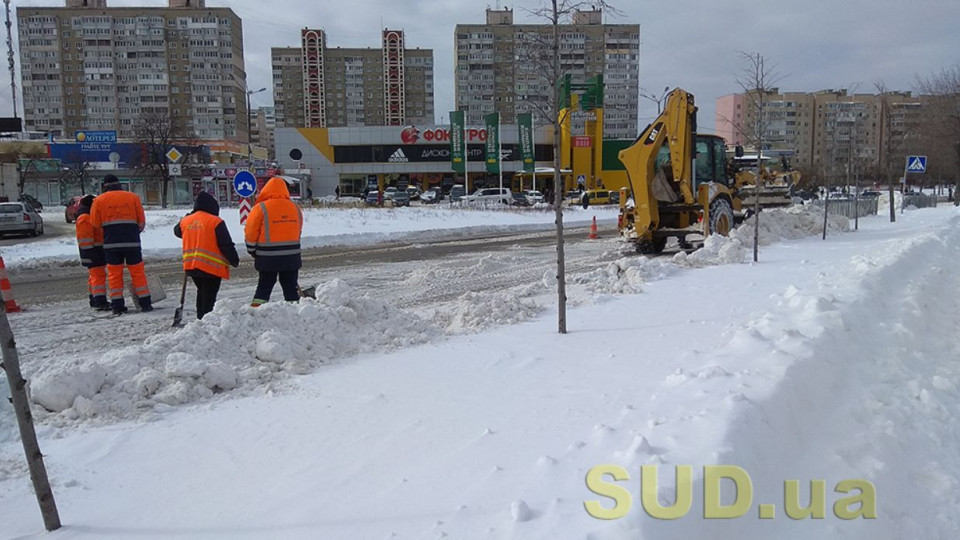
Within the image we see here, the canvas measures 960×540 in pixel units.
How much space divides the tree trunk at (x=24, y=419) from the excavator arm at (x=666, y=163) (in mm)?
13955

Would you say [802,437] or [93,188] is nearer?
[802,437]

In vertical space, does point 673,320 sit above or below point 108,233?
below

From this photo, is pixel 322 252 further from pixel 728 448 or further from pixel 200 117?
pixel 200 117

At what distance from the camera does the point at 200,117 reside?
94312mm

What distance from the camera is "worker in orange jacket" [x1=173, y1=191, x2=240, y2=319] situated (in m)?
7.59

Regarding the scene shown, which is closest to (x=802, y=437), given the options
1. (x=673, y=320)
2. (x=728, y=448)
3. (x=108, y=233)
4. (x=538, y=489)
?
(x=728, y=448)

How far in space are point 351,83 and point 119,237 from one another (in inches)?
4212

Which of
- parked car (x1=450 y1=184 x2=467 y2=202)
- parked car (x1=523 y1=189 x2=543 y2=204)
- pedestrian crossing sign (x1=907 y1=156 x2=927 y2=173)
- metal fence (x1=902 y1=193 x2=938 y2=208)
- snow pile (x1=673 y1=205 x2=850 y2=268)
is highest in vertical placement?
pedestrian crossing sign (x1=907 y1=156 x2=927 y2=173)

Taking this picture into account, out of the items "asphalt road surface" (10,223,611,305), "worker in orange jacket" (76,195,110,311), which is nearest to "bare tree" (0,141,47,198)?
"asphalt road surface" (10,223,611,305)

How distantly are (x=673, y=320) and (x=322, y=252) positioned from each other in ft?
42.0

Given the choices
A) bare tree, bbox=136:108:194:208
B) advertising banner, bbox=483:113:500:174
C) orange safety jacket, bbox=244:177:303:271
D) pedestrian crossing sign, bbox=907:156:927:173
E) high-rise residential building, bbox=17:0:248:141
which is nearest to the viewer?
orange safety jacket, bbox=244:177:303:271

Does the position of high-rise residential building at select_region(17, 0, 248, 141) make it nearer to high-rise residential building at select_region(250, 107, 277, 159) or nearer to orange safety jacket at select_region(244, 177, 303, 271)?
high-rise residential building at select_region(250, 107, 277, 159)

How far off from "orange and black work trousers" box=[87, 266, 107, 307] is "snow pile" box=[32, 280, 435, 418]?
4447 mm

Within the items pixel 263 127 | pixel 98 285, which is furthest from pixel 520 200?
pixel 263 127
